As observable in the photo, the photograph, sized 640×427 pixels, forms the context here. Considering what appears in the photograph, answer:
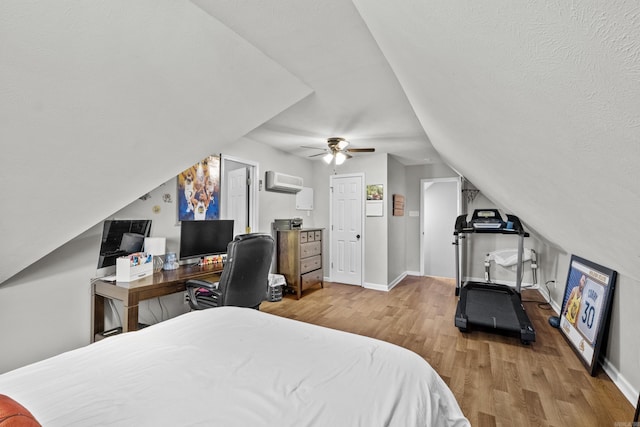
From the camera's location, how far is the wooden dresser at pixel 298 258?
4.45 meters

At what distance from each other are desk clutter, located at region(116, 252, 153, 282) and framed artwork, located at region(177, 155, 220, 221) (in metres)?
0.75

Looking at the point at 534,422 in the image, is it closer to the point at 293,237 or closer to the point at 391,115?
the point at 391,115

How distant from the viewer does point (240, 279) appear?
2432mm

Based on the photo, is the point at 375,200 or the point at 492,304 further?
the point at 375,200

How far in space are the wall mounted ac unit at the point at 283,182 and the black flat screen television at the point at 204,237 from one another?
3.72ft

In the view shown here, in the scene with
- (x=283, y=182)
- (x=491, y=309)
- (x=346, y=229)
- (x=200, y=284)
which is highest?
(x=283, y=182)

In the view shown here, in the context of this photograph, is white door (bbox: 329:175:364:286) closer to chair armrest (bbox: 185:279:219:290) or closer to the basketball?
chair armrest (bbox: 185:279:219:290)

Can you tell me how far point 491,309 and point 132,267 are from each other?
396 cm

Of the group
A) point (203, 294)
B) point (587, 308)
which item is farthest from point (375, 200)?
point (203, 294)

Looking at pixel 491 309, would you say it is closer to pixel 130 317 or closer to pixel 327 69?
pixel 327 69

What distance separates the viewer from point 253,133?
388 cm

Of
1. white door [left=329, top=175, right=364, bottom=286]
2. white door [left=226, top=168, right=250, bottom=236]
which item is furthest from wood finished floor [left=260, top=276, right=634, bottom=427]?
white door [left=226, top=168, right=250, bottom=236]

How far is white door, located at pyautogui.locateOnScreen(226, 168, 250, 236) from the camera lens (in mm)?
4285

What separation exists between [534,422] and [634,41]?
226 cm
